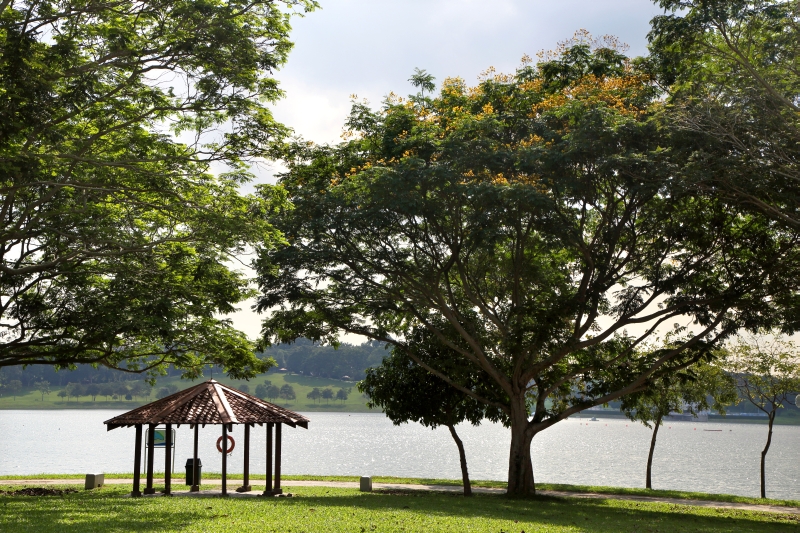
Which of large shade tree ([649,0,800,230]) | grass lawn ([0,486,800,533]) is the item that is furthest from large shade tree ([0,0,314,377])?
large shade tree ([649,0,800,230])


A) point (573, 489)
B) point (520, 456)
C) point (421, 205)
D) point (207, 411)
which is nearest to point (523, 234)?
point (421, 205)

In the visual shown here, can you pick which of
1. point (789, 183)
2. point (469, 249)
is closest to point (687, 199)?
point (789, 183)

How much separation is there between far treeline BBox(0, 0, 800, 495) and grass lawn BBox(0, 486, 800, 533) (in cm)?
395

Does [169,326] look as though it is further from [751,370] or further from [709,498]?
[751,370]

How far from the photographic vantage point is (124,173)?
16.9 meters

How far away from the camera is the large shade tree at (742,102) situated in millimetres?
15180

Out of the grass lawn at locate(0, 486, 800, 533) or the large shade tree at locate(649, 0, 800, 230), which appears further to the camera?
the large shade tree at locate(649, 0, 800, 230)

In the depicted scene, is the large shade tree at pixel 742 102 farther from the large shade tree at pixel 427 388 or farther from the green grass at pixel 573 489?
the green grass at pixel 573 489

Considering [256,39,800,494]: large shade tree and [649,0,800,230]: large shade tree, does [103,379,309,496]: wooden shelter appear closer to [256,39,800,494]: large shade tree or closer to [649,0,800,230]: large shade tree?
[256,39,800,494]: large shade tree

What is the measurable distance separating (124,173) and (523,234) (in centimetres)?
1044

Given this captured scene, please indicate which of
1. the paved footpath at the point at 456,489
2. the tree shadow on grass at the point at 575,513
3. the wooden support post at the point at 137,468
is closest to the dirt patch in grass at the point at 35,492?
the wooden support post at the point at 137,468

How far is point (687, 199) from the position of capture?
768 inches

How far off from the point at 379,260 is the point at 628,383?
886 cm

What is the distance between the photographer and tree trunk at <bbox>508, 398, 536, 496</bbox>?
936 inches
